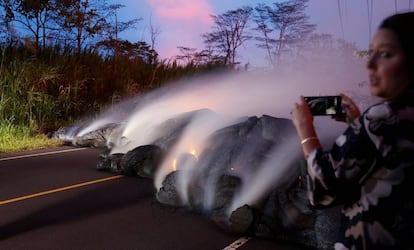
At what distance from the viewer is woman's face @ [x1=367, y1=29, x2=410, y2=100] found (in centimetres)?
131

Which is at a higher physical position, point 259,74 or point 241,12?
point 241,12

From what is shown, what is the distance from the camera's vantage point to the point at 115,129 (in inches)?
381

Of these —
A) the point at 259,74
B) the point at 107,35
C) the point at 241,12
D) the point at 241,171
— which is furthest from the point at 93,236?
the point at 241,12

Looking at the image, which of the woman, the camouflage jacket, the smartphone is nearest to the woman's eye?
the woman

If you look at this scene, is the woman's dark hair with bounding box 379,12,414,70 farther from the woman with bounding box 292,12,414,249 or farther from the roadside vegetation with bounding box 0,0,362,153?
the roadside vegetation with bounding box 0,0,362,153

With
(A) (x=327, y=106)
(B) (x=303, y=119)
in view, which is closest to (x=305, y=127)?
(B) (x=303, y=119)

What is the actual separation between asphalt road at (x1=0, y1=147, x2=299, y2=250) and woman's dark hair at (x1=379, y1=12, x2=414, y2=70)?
3000 mm

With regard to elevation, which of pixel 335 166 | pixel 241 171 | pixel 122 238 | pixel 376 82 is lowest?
pixel 122 238

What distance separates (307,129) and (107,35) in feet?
65.6

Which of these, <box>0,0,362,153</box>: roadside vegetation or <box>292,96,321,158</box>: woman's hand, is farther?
<box>0,0,362,153</box>: roadside vegetation

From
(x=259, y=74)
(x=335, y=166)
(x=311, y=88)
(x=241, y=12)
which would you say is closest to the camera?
(x=335, y=166)

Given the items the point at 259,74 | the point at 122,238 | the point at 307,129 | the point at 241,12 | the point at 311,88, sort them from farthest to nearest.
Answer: the point at 241,12 < the point at 259,74 < the point at 311,88 < the point at 122,238 < the point at 307,129

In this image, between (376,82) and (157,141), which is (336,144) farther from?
(157,141)

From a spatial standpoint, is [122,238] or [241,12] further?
[241,12]
